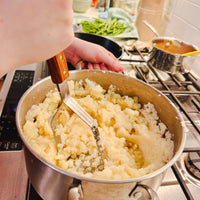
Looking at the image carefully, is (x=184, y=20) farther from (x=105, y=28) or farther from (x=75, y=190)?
(x=75, y=190)

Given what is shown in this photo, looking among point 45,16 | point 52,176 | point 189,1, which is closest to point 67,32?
point 45,16

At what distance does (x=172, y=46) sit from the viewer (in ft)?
3.66

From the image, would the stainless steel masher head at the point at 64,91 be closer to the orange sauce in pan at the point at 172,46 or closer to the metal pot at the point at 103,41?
the metal pot at the point at 103,41

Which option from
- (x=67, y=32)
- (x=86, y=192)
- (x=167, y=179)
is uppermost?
(x=67, y=32)

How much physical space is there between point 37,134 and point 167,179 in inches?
15.4

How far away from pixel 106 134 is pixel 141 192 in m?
0.25

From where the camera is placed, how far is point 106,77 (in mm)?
708

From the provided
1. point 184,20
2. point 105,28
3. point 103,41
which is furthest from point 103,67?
point 184,20

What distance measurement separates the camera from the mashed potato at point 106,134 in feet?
1.65

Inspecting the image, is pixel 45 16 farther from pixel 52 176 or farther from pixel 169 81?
pixel 169 81

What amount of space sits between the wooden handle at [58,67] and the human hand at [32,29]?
73 mm

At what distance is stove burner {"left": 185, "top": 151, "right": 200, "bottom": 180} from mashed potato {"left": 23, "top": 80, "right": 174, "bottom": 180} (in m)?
0.10

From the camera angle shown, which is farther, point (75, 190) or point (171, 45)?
point (171, 45)

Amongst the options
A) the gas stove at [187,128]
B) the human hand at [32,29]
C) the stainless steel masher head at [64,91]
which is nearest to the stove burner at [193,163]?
the gas stove at [187,128]
